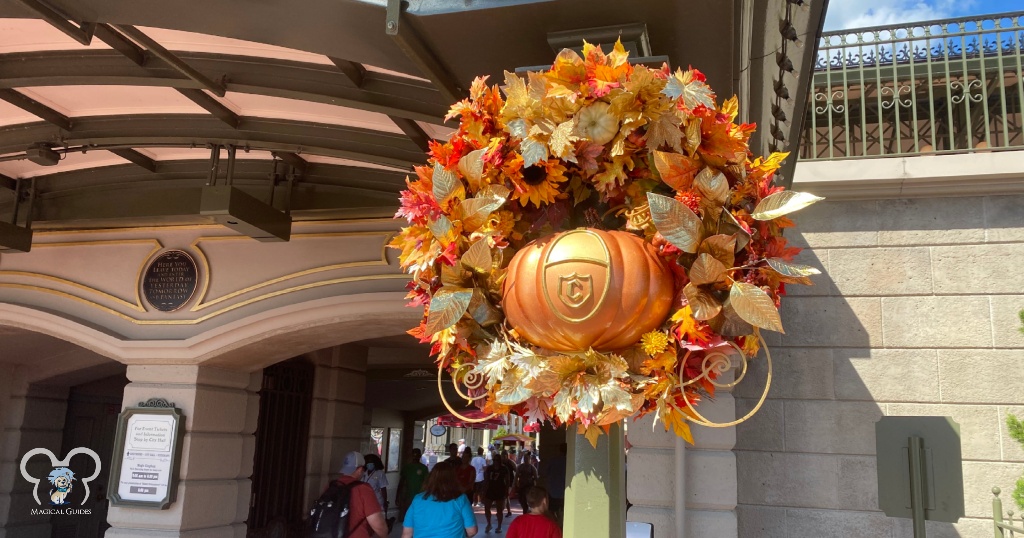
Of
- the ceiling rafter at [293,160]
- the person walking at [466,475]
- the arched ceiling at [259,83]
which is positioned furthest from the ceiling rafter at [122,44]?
the person walking at [466,475]

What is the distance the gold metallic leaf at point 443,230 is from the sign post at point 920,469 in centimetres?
325

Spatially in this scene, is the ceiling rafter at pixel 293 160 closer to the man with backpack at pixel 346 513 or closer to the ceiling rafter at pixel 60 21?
the man with backpack at pixel 346 513

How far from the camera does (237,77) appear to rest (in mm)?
4289

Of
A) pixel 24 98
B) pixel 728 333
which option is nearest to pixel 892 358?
pixel 728 333

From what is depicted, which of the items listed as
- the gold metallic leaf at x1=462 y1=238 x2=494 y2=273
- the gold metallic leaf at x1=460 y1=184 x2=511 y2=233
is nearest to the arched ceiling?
the gold metallic leaf at x1=460 y1=184 x2=511 y2=233

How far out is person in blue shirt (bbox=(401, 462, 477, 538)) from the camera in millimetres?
5281

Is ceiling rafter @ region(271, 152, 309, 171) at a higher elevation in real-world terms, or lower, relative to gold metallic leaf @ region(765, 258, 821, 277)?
higher

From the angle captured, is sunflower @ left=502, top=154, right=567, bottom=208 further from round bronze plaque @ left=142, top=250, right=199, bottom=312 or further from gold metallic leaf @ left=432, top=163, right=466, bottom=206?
round bronze plaque @ left=142, top=250, right=199, bottom=312

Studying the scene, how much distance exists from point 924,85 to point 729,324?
5446 millimetres

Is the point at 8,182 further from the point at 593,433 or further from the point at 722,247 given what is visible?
the point at 722,247

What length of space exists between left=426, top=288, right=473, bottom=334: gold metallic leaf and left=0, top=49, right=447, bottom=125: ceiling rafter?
2.36m

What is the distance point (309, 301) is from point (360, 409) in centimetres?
352

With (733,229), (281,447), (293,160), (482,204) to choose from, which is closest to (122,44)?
(293,160)

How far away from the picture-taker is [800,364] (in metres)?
5.27
